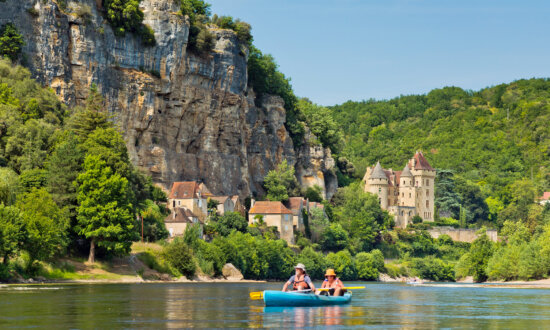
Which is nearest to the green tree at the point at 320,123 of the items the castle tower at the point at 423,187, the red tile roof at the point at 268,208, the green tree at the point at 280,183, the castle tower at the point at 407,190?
the green tree at the point at 280,183

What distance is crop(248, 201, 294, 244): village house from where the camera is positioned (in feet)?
322

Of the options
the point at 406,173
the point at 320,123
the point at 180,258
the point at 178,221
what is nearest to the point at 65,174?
the point at 180,258

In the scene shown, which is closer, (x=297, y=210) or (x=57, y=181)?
(x=57, y=181)

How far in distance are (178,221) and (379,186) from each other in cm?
6609

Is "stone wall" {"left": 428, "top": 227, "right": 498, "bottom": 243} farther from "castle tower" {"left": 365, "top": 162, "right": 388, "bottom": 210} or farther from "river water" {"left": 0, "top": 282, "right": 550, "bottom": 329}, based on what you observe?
"river water" {"left": 0, "top": 282, "right": 550, "bottom": 329}

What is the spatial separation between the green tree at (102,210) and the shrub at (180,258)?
6.96 metres

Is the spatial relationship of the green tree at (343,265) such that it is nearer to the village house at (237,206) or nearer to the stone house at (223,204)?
the village house at (237,206)

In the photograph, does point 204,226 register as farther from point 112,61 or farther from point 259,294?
point 259,294

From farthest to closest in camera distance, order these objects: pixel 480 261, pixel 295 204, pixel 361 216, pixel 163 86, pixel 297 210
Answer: pixel 361 216, pixel 295 204, pixel 297 210, pixel 480 261, pixel 163 86

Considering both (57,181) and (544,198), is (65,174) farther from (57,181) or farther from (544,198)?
(544,198)

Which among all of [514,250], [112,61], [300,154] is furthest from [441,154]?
[112,61]

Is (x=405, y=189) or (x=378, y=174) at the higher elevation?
(x=378, y=174)

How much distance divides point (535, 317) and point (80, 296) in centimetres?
2212

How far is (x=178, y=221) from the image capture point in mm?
82562
